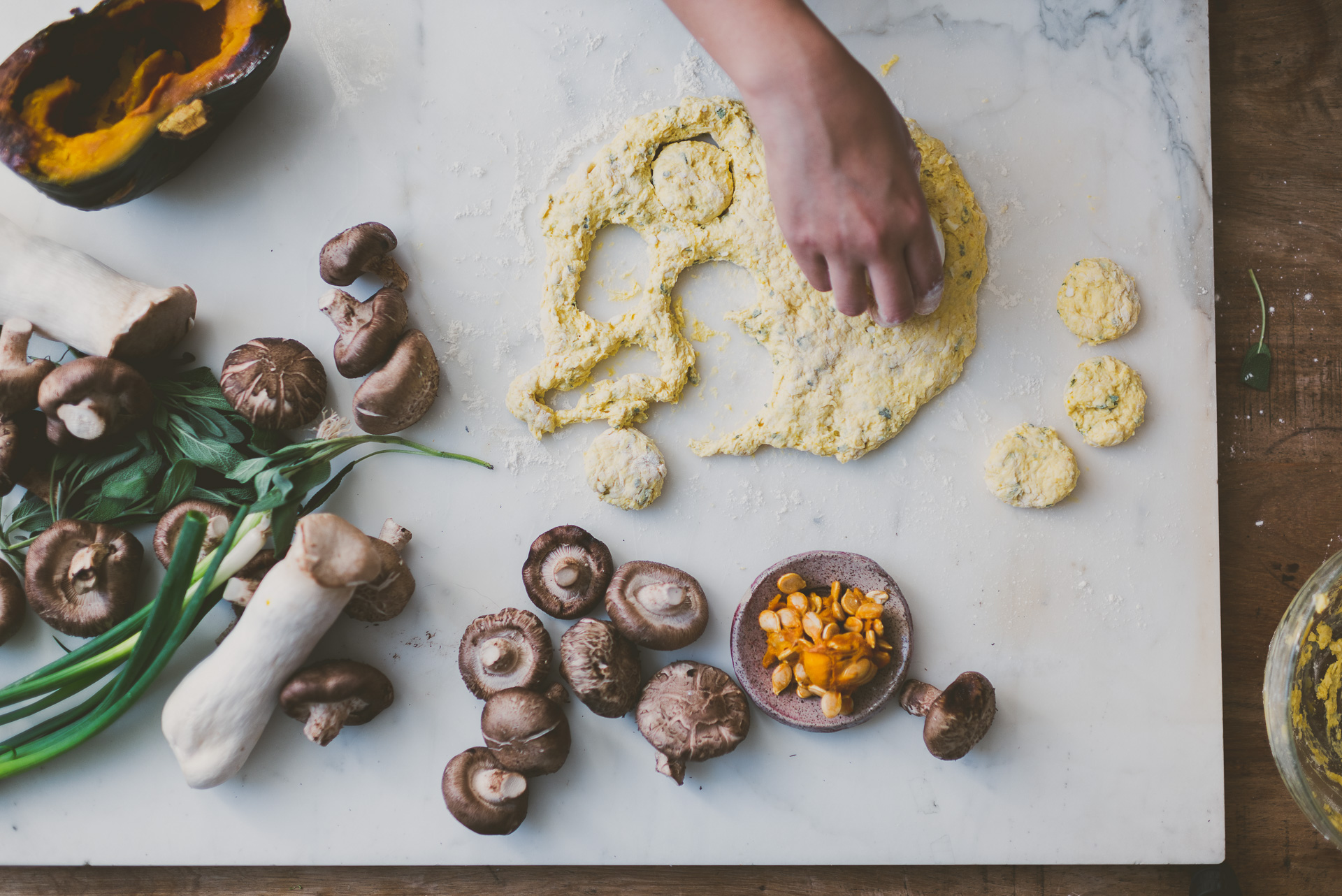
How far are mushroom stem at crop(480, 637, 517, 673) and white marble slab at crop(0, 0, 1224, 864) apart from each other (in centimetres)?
13

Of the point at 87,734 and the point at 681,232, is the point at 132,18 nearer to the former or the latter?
the point at 681,232

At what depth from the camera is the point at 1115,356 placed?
1.51m

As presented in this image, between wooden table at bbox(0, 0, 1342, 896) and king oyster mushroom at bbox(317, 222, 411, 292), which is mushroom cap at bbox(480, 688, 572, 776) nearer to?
king oyster mushroom at bbox(317, 222, 411, 292)

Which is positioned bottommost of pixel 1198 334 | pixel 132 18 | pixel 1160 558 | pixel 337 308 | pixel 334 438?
pixel 1160 558

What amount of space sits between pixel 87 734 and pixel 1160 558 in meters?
1.91

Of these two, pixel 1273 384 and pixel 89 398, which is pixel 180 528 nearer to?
pixel 89 398

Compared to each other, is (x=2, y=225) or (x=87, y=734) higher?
(x=2, y=225)

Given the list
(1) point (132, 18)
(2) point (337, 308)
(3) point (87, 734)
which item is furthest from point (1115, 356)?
(3) point (87, 734)

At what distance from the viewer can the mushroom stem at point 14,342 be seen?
4.45ft

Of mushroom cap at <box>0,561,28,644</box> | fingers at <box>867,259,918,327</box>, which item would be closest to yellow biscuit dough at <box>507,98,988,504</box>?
fingers at <box>867,259,918,327</box>

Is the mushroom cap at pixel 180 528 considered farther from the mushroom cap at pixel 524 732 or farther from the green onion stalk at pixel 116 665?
the mushroom cap at pixel 524 732

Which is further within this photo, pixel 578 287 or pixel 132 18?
pixel 578 287

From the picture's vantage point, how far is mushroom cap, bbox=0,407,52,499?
135cm

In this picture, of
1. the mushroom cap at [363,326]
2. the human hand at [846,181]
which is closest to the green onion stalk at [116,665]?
the mushroom cap at [363,326]
